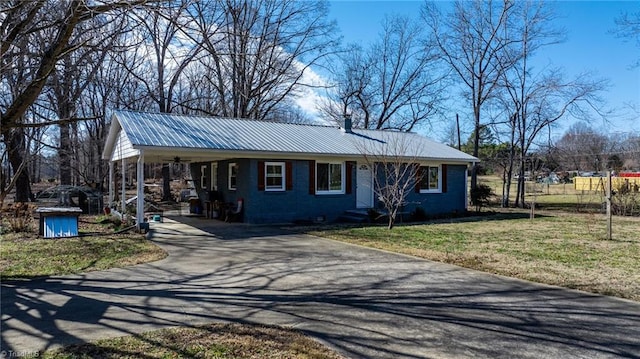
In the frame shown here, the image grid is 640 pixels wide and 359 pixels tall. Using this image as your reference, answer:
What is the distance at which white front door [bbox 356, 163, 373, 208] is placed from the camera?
670 inches

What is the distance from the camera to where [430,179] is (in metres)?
18.9

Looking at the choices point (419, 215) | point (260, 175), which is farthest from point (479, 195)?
point (260, 175)

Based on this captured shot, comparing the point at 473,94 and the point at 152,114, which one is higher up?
the point at 473,94

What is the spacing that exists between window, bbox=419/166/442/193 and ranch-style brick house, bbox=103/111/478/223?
0.04 meters

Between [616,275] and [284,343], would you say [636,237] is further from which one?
[284,343]

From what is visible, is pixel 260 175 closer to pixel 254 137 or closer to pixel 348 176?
pixel 254 137

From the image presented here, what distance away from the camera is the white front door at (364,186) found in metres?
17.0

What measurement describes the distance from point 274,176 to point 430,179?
7.47 meters

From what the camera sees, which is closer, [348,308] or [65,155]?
[348,308]

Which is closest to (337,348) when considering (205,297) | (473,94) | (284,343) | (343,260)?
(284,343)

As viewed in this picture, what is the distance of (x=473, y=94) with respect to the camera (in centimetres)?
2575

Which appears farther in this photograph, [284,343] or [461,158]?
[461,158]

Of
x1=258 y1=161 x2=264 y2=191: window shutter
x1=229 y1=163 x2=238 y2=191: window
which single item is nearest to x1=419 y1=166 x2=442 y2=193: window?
x1=258 y1=161 x2=264 y2=191: window shutter

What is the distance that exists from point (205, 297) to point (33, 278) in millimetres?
3167
